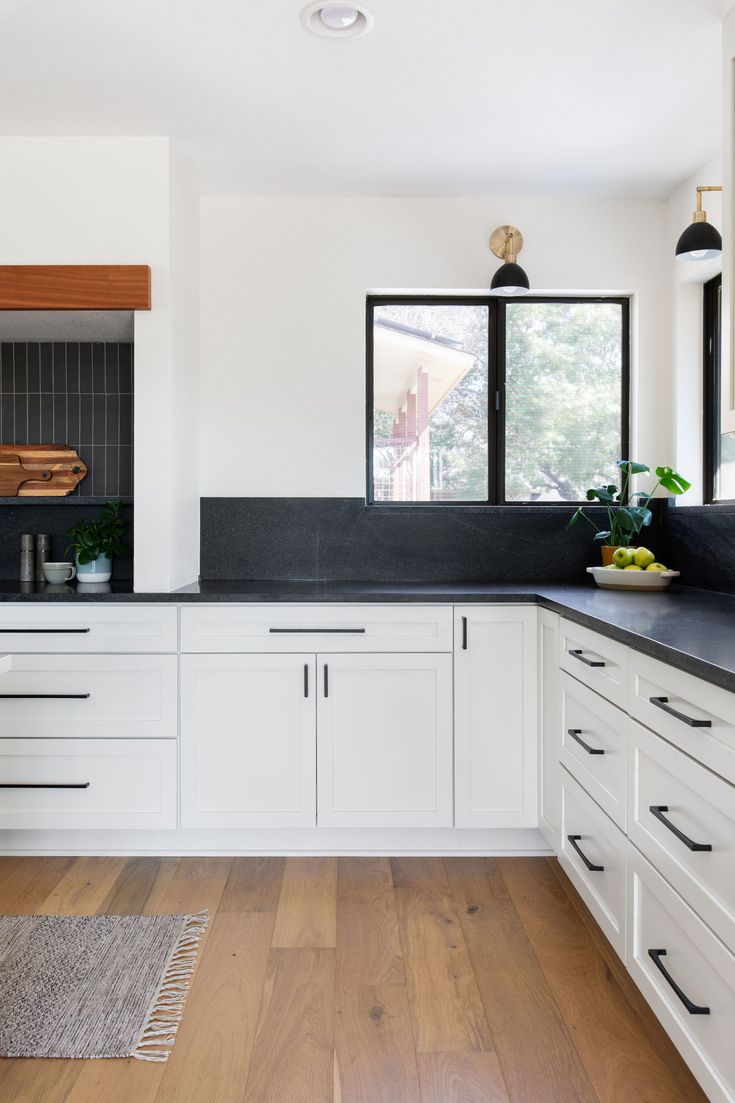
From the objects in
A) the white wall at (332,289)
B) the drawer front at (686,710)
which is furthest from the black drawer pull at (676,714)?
the white wall at (332,289)

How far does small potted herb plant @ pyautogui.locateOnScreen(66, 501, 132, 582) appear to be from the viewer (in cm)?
306

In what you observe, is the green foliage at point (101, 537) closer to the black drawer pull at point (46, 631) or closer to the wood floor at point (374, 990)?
the black drawer pull at point (46, 631)

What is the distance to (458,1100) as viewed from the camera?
1600 mm

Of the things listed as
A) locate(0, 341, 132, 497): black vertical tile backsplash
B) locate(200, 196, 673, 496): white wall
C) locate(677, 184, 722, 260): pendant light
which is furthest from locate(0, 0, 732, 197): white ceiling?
locate(0, 341, 132, 497): black vertical tile backsplash

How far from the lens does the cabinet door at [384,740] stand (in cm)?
272

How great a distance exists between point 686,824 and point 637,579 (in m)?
1.42

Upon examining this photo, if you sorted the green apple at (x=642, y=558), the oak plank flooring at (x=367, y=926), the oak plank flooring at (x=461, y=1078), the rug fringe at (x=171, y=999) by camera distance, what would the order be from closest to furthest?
1. the oak plank flooring at (x=461, y=1078)
2. the rug fringe at (x=171, y=999)
3. the oak plank flooring at (x=367, y=926)
4. the green apple at (x=642, y=558)

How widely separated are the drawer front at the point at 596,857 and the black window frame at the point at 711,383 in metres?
1.46

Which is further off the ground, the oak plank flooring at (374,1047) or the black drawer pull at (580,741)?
the black drawer pull at (580,741)

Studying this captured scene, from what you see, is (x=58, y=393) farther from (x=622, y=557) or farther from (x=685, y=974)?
(x=685, y=974)

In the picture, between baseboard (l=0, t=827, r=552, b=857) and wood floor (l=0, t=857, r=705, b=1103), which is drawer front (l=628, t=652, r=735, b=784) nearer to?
wood floor (l=0, t=857, r=705, b=1103)

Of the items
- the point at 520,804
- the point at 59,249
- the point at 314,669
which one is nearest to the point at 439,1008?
the point at 520,804

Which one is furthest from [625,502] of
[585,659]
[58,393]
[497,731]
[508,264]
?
[58,393]

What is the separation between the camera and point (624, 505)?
3342mm
